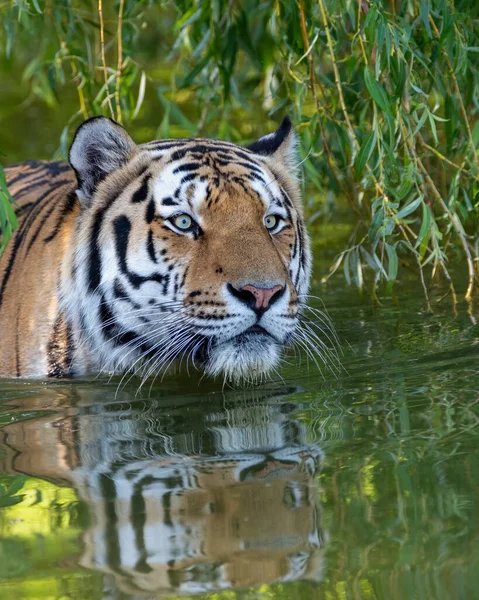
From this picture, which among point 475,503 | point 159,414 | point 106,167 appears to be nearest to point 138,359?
point 159,414

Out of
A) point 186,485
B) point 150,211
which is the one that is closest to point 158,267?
point 150,211

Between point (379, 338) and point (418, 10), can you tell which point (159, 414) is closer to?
point (379, 338)

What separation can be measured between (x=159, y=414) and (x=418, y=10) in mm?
1635

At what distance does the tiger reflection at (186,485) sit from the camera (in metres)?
1.98

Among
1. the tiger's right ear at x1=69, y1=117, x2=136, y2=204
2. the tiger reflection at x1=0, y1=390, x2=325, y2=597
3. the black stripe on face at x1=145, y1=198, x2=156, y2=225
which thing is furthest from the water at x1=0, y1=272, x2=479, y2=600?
the tiger's right ear at x1=69, y1=117, x2=136, y2=204

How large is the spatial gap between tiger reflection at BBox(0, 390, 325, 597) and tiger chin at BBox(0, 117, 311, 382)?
17 cm

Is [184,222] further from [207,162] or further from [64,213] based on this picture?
[64,213]

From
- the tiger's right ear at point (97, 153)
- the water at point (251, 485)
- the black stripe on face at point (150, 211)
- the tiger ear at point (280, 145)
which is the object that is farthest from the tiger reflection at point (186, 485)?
the tiger ear at point (280, 145)

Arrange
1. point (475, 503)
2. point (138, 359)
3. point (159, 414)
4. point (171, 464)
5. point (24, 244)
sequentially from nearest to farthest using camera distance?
point (475, 503), point (171, 464), point (159, 414), point (138, 359), point (24, 244)

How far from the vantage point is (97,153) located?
338 cm

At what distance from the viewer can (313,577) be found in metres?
1.91

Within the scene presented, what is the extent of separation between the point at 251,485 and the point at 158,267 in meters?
1.01

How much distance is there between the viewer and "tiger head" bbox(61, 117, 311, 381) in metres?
3.01

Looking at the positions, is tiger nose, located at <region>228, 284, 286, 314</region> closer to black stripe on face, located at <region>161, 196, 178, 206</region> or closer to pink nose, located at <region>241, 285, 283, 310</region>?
pink nose, located at <region>241, 285, 283, 310</region>
